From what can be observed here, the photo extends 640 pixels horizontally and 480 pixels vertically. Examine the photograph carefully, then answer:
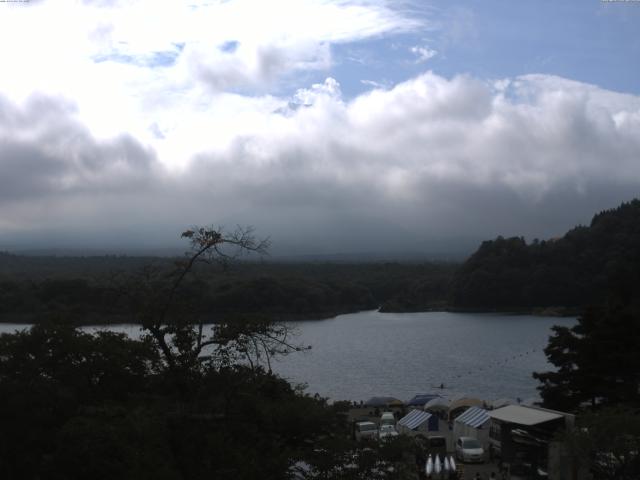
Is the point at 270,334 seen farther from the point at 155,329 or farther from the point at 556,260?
the point at 556,260

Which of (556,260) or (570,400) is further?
(556,260)

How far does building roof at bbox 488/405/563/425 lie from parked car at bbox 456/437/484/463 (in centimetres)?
104

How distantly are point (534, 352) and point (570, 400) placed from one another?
2438 centimetres

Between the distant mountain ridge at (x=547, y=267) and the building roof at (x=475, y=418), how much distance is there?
145 ft

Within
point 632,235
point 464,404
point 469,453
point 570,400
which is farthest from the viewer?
point 632,235

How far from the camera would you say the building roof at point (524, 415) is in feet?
41.0

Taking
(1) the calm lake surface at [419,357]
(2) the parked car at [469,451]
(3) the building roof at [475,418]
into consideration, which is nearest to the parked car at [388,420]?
(3) the building roof at [475,418]

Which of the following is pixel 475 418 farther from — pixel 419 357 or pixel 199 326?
pixel 419 357

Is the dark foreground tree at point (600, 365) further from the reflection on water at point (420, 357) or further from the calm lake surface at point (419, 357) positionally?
the reflection on water at point (420, 357)

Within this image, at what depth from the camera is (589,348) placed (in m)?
16.1

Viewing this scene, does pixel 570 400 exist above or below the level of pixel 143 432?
below

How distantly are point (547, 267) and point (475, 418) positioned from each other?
4823cm

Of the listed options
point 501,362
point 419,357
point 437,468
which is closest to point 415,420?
point 437,468

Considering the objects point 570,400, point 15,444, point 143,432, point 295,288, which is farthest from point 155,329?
point 295,288
